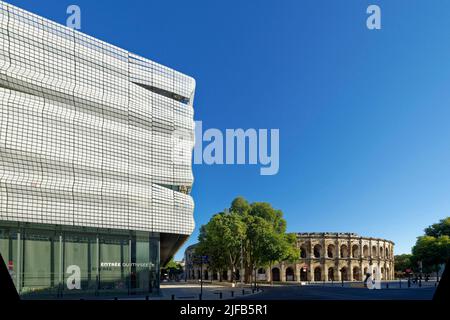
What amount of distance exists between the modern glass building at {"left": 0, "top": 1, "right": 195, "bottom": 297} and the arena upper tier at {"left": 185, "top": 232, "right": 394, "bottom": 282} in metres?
66.6

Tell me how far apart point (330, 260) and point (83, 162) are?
87606mm

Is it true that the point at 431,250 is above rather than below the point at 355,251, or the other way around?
above

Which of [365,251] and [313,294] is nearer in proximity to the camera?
[313,294]

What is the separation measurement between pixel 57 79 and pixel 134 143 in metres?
10.2

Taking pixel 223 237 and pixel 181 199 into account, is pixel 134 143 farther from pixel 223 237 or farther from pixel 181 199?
pixel 223 237

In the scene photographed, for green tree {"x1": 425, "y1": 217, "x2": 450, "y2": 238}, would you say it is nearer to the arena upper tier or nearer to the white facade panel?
the arena upper tier

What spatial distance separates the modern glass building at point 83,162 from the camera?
1507 inches

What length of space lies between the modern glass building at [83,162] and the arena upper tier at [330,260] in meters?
66.6

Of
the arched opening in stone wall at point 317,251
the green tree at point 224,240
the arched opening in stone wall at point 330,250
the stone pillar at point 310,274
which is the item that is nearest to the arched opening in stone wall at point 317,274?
the stone pillar at point 310,274

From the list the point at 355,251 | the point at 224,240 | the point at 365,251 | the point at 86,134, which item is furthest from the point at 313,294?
the point at 365,251

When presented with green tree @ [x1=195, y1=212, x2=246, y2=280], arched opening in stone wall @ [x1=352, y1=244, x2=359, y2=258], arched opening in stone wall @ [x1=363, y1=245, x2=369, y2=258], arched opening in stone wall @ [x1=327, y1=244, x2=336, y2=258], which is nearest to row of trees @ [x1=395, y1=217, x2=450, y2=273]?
arched opening in stone wall @ [x1=363, y1=245, x2=369, y2=258]

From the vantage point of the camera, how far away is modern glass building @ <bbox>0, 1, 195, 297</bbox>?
1507 inches

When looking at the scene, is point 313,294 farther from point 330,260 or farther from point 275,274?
point 275,274

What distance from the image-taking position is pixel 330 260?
114 metres
